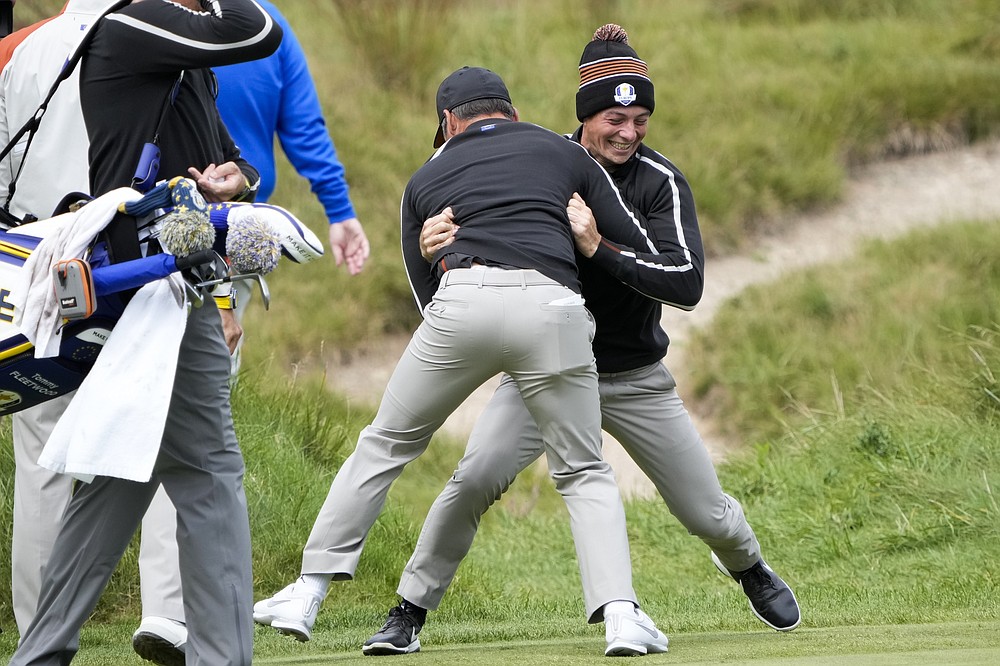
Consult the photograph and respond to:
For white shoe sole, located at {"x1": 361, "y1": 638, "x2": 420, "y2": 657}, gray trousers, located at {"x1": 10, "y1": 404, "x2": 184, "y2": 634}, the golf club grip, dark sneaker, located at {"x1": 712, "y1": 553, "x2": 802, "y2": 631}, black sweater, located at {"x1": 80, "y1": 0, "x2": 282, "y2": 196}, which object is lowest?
dark sneaker, located at {"x1": 712, "y1": 553, "x2": 802, "y2": 631}

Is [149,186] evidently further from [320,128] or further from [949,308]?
[949,308]

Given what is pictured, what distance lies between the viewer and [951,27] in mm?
15211

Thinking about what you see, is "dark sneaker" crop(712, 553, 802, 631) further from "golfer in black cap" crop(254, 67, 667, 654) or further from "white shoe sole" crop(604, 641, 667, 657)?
"white shoe sole" crop(604, 641, 667, 657)

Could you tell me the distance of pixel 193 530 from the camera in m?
3.81

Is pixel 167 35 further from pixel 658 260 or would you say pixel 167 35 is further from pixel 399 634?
pixel 399 634

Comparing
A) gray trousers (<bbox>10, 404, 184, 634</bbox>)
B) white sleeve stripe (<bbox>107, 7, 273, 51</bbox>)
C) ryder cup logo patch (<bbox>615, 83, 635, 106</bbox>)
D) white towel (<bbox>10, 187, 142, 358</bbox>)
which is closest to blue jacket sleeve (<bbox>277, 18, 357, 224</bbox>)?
ryder cup logo patch (<bbox>615, 83, 635, 106</bbox>)

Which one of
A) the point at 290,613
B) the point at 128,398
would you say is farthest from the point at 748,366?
the point at 128,398

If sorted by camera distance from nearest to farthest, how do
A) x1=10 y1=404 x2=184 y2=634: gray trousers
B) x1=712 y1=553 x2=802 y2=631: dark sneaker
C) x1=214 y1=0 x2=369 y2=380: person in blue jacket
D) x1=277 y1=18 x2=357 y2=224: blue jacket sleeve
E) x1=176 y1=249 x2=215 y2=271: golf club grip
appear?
1. x1=176 y1=249 x2=215 y2=271: golf club grip
2. x1=10 y1=404 x2=184 y2=634: gray trousers
3. x1=712 y1=553 x2=802 y2=631: dark sneaker
4. x1=214 y1=0 x2=369 y2=380: person in blue jacket
5. x1=277 y1=18 x2=357 y2=224: blue jacket sleeve

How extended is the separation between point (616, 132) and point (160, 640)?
7.10 ft

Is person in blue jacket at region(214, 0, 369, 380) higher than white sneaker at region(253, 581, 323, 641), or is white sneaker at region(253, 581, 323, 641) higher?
person in blue jacket at region(214, 0, 369, 380)

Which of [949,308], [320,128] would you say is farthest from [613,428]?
[949,308]

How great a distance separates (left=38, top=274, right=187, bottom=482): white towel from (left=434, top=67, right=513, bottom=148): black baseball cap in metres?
1.48

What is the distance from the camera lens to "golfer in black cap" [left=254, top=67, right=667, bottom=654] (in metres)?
4.44

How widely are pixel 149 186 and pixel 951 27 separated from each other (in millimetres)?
12896
